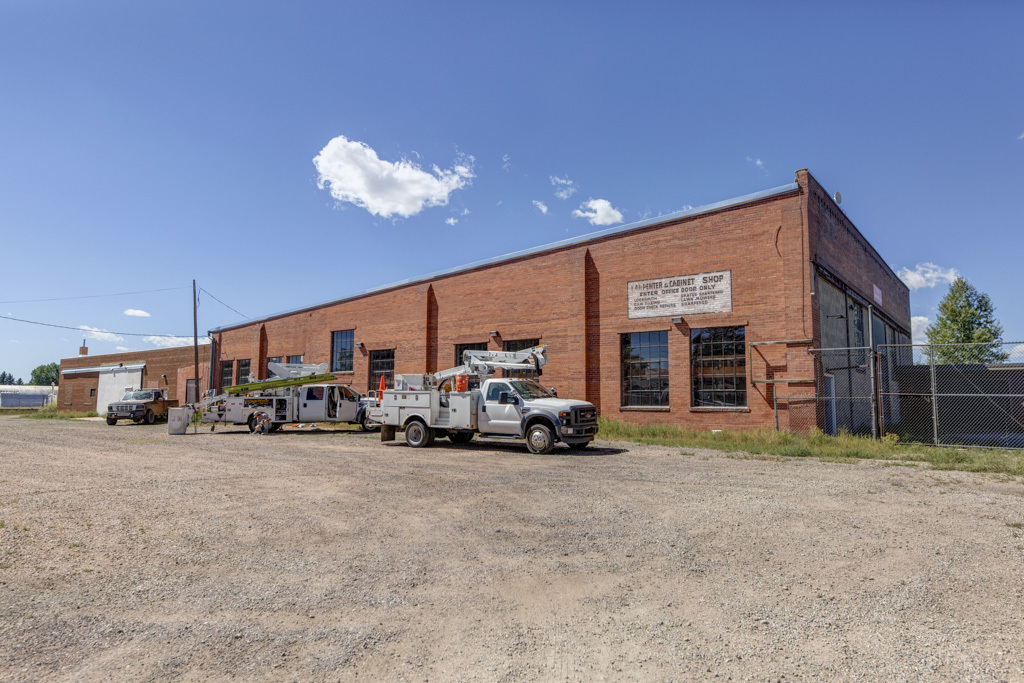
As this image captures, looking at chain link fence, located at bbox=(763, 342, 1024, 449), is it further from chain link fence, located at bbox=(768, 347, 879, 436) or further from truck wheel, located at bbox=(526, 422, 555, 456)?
truck wheel, located at bbox=(526, 422, 555, 456)

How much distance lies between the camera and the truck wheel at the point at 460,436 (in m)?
18.3

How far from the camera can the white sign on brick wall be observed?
816 inches

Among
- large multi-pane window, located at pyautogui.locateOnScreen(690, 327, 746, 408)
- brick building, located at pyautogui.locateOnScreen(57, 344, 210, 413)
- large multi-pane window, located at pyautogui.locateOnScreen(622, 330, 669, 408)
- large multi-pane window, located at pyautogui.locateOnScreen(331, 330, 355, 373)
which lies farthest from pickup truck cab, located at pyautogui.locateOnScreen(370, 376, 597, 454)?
brick building, located at pyautogui.locateOnScreen(57, 344, 210, 413)

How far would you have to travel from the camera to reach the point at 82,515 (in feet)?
25.8

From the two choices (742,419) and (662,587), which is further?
(742,419)

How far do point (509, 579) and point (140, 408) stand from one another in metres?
33.1

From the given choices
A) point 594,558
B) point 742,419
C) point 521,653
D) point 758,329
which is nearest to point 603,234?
point 758,329

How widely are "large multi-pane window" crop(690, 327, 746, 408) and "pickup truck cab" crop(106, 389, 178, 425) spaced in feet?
92.1

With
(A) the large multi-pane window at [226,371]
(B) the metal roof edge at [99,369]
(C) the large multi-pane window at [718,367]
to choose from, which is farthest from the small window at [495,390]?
(B) the metal roof edge at [99,369]

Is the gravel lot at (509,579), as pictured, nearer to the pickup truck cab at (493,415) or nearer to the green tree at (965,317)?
the pickup truck cab at (493,415)

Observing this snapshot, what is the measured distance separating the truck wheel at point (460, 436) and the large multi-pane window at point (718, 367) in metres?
8.23

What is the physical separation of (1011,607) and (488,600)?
4.34 meters

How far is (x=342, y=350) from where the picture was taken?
119 ft

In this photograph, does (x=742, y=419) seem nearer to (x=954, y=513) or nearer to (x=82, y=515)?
(x=954, y=513)
